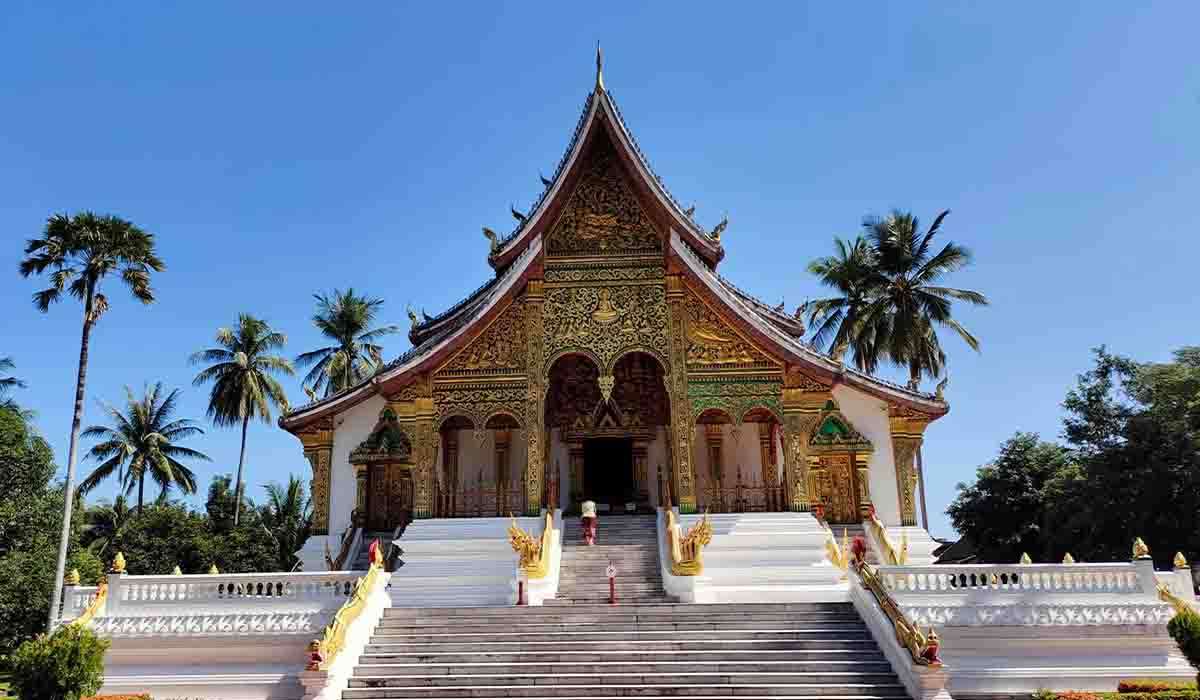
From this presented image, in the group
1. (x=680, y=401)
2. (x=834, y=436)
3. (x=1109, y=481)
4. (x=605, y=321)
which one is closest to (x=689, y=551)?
(x=680, y=401)

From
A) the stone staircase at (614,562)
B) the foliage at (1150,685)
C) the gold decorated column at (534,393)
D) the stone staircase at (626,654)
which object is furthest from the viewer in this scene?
the gold decorated column at (534,393)

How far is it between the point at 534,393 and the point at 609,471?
158 inches

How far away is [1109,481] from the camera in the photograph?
68.5 feet

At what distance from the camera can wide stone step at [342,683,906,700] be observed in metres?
9.51

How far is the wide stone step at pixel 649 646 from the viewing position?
10477 mm

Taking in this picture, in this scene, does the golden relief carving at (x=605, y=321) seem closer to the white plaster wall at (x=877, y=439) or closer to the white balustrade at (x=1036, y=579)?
the white plaster wall at (x=877, y=439)

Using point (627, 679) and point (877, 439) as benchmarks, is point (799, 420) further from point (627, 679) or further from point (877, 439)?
point (627, 679)

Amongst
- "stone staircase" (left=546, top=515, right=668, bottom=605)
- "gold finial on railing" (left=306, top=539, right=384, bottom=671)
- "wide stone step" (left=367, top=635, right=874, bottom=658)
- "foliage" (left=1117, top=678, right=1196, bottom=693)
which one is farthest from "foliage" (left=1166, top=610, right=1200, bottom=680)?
"gold finial on railing" (left=306, top=539, right=384, bottom=671)

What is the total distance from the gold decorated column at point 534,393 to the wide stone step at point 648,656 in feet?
16.9

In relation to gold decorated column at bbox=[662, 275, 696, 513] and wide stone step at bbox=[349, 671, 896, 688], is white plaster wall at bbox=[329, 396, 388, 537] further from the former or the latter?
wide stone step at bbox=[349, 671, 896, 688]

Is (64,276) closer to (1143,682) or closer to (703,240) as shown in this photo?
(703,240)

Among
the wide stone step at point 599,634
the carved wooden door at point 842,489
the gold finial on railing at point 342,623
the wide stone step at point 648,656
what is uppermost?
the carved wooden door at point 842,489

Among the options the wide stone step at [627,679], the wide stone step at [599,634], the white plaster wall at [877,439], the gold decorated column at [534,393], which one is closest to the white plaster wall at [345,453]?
the gold decorated column at [534,393]

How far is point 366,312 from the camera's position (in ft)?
121
